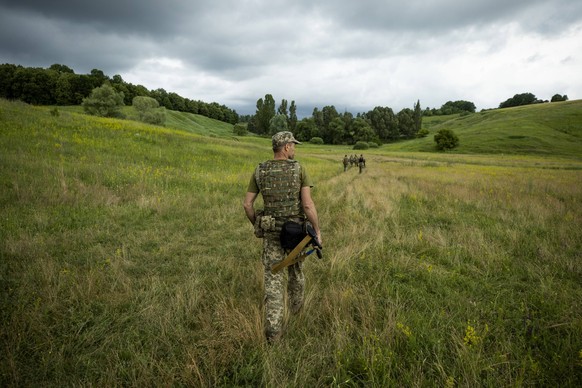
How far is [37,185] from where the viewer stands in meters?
7.93

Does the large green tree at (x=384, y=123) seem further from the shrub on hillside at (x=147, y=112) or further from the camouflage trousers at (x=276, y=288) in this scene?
the camouflage trousers at (x=276, y=288)

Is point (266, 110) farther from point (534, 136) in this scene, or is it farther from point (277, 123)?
point (534, 136)

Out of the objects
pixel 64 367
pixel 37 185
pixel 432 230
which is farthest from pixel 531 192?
pixel 37 185

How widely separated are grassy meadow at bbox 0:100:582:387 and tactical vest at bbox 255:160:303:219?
1.38 metres

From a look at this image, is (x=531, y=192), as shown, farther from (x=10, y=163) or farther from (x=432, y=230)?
(x=10, y=163)

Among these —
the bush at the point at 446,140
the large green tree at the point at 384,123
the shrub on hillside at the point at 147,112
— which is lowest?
the bush at the point at 446,140

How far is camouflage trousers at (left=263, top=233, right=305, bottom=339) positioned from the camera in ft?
10.6

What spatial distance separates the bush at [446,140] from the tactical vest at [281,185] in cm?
7360

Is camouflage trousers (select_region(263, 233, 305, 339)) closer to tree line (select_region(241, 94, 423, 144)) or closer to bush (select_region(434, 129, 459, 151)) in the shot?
bush (select_region(434, 129, 459, 151))

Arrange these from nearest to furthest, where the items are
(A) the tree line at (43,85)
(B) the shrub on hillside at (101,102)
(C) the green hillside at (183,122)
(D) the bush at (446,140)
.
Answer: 1. (B) the shrub on hillside at (101,102)
2. (C) the green hillside at (183,122)
3. (D) the bush at (446,140)
4. (A) the tree line at (43,85)

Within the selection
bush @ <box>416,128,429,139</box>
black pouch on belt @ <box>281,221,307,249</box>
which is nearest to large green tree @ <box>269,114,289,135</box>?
bush @ <box>416,128,429,139</box>

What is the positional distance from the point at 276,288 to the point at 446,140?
7644 centimetres

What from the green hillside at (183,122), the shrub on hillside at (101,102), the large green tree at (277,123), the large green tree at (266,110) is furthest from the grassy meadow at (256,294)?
the large green tree at (266,110)

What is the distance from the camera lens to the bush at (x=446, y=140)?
215ft
